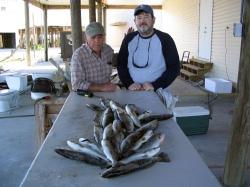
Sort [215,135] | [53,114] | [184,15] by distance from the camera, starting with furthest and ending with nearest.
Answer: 1. [184,15]
2. [215,135]
3. [53,114]

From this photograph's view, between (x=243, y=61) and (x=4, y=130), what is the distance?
5.01 meters

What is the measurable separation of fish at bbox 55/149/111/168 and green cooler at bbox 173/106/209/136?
13.6ft

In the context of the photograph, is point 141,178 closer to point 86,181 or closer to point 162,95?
point 86,181

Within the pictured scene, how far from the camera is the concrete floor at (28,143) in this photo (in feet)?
15.8

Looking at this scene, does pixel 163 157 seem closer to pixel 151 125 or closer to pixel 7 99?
pixel 151 125

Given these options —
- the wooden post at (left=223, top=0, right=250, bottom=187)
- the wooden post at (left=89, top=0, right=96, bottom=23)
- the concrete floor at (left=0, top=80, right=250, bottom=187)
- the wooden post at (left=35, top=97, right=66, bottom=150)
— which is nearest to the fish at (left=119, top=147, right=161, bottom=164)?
the wooden post at (left=223, top=0, right=250, bottom=187)

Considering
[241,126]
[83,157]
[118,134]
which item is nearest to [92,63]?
[118,134]

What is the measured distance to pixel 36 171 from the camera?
1.74 meters

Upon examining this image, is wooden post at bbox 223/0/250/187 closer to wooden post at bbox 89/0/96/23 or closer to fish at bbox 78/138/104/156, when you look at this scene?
fish at bbox 78/138/104/156

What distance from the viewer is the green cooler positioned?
19.7 ft

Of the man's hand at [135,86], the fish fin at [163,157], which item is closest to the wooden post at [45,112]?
the man's hand at [135,86]

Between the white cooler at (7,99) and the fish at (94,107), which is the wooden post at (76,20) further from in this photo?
the fish at (94,107)

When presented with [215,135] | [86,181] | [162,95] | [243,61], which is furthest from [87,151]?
[215,135]

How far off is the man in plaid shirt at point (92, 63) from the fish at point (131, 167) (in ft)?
6.48
